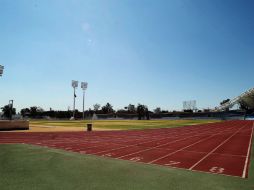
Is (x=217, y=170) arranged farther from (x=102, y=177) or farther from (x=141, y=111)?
(x=141, y=111)

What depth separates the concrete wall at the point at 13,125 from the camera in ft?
119

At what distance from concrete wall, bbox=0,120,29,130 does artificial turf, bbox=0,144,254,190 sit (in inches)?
1111

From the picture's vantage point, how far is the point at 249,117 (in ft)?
341

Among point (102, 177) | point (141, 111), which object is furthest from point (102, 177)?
point (141, 111)

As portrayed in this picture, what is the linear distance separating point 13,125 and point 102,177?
3348cm

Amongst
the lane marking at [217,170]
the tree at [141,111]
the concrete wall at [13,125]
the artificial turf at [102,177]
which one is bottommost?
the lane marking at [217,170]

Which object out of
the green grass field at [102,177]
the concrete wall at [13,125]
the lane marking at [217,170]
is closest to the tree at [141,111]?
the concrete wall at [13,125]

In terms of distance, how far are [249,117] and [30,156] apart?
355 feet

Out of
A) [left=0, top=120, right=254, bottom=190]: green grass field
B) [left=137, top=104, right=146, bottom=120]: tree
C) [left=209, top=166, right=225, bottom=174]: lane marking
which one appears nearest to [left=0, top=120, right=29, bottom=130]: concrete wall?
[left=0, top=120, right=254, bottom=190]: green grass field

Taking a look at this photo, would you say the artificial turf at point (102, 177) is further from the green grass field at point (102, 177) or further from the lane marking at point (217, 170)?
the lane marking at point (217, 170)

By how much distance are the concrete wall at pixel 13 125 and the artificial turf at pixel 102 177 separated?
28230mm

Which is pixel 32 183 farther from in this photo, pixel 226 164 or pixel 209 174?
pixel 226 164

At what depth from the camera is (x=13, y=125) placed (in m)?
37.4

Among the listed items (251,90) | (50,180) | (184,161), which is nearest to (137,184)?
(50,180)
